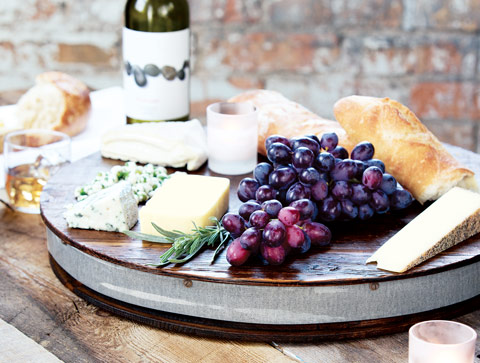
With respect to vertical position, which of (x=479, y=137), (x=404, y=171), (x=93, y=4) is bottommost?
(x=479, y=137)

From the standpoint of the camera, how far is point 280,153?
42.9 inches

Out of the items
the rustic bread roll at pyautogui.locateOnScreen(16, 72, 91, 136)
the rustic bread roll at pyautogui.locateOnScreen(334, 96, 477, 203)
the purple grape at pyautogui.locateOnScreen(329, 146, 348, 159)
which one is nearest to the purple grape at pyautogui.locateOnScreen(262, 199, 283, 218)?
the purple grape at pyautogui.locateOnScreen(329, 146, 348, 159)

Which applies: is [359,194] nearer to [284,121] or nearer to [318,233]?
[318,233]

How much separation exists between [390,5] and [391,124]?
1237 millimetres

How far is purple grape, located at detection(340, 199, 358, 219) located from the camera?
3.59 feet

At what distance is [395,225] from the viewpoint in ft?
3.71

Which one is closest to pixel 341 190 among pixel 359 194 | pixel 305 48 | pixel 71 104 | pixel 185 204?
pixel 359 194

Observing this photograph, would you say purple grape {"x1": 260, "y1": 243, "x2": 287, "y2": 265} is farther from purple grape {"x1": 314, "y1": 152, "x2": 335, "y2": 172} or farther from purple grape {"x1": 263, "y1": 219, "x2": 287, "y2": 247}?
purple grape {"x1": 314, "y1": 152, "x2": 335, "y2": 172}

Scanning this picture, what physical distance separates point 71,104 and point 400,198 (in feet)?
3.07

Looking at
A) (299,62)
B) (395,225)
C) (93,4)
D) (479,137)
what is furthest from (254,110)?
(479,137)

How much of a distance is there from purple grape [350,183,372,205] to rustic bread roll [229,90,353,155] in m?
0.25

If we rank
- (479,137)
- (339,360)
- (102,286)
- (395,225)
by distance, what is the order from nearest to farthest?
(339,360) < (102,286) < (395,225) < (479,137)

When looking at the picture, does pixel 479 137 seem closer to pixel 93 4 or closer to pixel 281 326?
pixel 93 4

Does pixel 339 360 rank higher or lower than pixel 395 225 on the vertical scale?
lower
